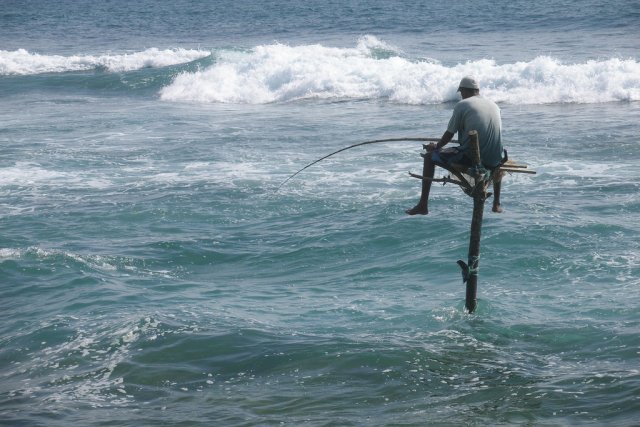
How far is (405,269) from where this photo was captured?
14352mm

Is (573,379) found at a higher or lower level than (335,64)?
lower

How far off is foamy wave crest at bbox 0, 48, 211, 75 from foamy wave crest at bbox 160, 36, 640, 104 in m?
3.26

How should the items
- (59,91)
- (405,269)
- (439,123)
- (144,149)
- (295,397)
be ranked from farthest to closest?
(59,91)
(439,123)
(144,149)
(405,269)
(295,397)

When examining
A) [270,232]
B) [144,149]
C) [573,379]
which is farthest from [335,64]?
[573,379]

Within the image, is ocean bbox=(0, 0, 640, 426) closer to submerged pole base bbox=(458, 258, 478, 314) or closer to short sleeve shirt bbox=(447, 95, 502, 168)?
submerged pole base bbox=(458, 258, 478, 314)

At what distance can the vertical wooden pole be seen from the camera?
1005 cm

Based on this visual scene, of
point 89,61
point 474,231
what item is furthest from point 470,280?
point 89,61

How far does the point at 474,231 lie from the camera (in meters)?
10.8

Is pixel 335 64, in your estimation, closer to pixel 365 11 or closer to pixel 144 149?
pixel 144 149

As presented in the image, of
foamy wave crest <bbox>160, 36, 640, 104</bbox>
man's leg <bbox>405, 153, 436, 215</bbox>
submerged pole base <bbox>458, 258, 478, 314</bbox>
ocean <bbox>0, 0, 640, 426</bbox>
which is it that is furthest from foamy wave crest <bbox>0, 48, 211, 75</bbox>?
man's leg <bbox>405, 153, 436, 215</bbox>

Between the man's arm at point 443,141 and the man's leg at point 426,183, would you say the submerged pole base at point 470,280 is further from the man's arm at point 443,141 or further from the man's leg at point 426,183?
the man's arm at point 443,141

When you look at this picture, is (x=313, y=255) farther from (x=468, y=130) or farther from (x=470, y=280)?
(x=468, y=130)

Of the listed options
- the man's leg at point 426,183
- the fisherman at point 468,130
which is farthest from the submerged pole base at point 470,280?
the fisherman at point 468,130

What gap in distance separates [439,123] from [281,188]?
25.1ft
